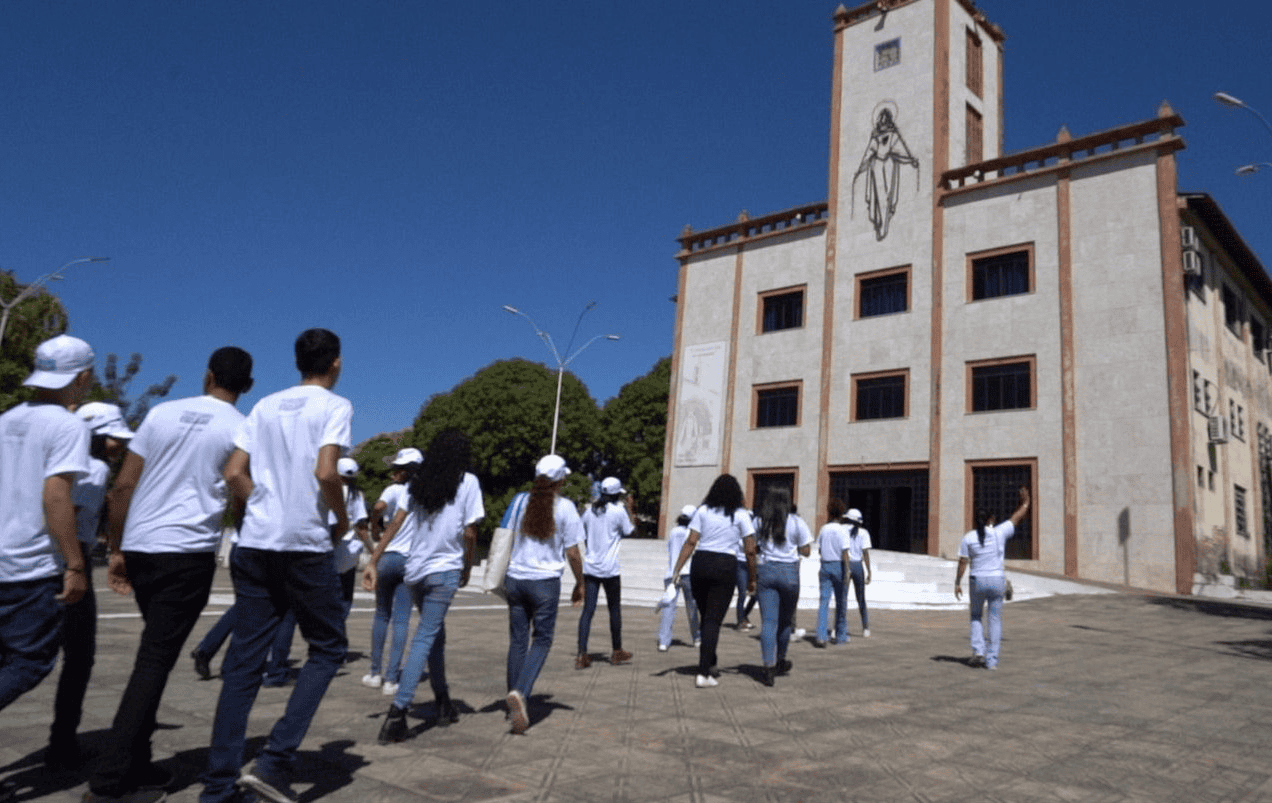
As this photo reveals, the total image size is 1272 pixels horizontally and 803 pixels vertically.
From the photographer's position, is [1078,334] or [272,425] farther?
[1078,334]

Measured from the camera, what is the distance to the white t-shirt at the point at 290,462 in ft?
12.8

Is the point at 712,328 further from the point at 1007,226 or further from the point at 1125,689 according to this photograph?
the point at 1125,689

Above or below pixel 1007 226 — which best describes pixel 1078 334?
below

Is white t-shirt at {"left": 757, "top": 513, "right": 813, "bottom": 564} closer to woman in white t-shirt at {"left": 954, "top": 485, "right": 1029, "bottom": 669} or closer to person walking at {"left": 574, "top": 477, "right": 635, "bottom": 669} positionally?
person walking at {"left": 574, "top": 477, "right": 635, "bottom": 669}

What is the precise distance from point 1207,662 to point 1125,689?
3404 millimetres

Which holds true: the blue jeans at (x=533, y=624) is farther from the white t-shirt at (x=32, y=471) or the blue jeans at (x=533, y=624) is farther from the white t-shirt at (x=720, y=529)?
the white t-shirt at (x=32, y=471)

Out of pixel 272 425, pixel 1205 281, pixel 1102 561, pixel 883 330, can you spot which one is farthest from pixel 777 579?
pixel 1205 281

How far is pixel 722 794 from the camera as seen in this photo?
427 centimetres

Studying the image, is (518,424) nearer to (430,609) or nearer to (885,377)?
(885,377)

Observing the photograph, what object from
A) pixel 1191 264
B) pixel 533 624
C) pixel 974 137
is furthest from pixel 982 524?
pixel 974 137

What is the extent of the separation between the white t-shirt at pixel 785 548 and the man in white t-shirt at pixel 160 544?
527 centimetres

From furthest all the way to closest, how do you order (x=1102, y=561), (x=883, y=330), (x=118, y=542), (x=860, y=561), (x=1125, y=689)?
(x=883, y=330) → (x=1102, y=561) → (x=860, y=561) → (x=1125, y=689) → (x=118, y=542)

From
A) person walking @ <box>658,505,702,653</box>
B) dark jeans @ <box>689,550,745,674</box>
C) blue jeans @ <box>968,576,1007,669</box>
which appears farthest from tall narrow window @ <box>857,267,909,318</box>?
dark jeans @ <box>689,550,745,674</box>

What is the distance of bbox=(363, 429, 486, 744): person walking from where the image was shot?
5.56 meters
